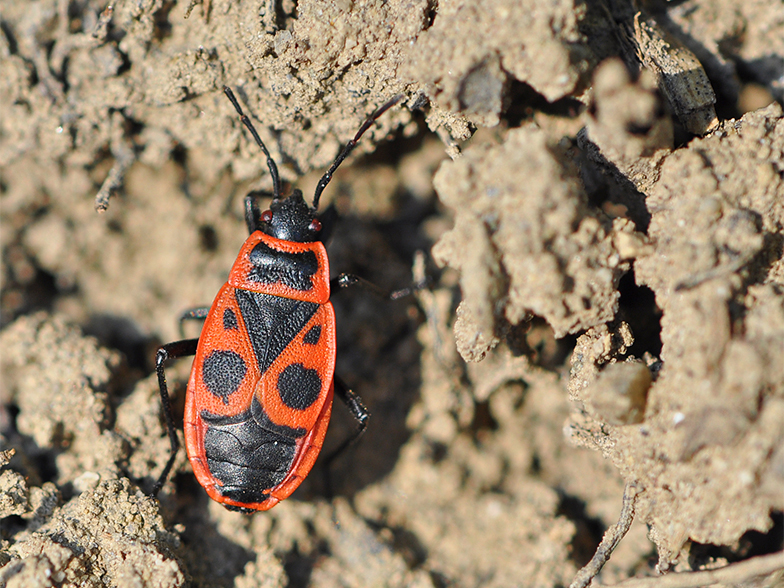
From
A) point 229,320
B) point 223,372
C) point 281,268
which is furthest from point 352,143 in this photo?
point 223,372

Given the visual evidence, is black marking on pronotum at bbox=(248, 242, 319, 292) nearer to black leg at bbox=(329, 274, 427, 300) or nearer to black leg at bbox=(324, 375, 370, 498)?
black leg at bbox=(329, 274, 427, 300)

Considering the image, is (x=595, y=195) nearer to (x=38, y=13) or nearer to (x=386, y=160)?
(x=386, y=160)

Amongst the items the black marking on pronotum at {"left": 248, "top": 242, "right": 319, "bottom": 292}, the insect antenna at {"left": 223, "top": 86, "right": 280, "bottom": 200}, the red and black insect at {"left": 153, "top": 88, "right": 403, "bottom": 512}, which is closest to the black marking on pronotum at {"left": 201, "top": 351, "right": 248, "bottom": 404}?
the red and black insect at {"left": 153, "top": 88, "right": 403, "bottom": 512}

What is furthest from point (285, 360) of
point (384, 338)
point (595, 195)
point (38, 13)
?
point (38, 13)

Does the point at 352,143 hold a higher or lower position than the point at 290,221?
higher

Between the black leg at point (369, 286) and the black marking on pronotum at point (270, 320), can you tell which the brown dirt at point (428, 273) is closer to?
the black leg at point (369, 286)

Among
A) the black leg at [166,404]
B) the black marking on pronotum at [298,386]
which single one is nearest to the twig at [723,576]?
the black marking on pronotum at [298,386]

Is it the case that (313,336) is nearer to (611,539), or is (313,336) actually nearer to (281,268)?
(281,268)
